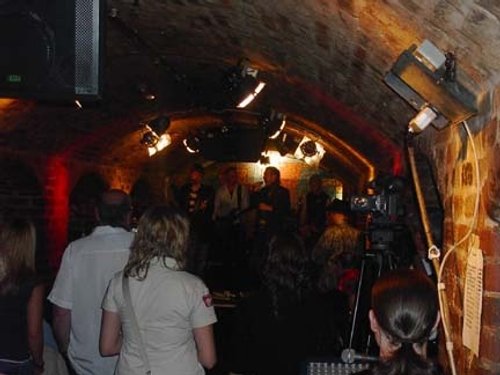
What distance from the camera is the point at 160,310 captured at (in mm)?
2580

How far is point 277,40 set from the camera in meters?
4.09

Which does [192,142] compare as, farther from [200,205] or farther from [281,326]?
[281,326]

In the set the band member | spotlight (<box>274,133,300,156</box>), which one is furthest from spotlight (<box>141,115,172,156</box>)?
spotlight (<box>274,133,300,156</box>)

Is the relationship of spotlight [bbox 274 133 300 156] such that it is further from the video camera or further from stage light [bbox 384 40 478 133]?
stage light [bbox 384 40 478 133]

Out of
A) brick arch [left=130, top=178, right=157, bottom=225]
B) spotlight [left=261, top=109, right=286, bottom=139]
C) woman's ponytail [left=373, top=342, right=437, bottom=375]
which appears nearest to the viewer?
woman's ponytail [left=373, top=342, right=437, bottom=375]

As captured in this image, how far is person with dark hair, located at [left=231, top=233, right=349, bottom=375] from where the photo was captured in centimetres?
307

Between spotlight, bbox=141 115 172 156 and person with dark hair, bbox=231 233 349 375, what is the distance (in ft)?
16.4

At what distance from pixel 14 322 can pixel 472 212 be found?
196 centimetres

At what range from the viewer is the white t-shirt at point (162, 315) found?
102 inches

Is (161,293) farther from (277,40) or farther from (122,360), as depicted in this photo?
(277,40)

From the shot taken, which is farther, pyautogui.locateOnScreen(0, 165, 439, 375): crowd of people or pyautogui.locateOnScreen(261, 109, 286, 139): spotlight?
pyautogui.locateOnScreen(261, 109, 286, 139): spotlight

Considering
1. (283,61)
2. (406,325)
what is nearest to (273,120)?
(283,61)

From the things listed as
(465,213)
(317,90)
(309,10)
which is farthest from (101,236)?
(317,90)

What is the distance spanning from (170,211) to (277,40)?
173 cm
